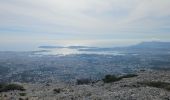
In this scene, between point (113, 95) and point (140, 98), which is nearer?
point (140, 98)

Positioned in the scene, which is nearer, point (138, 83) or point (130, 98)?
point (130, 98)

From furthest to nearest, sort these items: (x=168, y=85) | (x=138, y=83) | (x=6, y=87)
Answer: (x=6, y=87) < (x=138, y=83) < (x=168, y=85)

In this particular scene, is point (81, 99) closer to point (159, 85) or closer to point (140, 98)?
point (140, 98)

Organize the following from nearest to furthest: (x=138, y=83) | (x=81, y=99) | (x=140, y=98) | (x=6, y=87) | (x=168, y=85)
A: (x=140, y=98) → (x=81, y=99) → (x=168, y=85) → (x=138, y=83) → (x=6, y=87)

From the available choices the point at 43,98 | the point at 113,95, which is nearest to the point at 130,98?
the point at 113,95

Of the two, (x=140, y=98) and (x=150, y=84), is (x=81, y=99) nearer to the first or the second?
(x=140, y=98)

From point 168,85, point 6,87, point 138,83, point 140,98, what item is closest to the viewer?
point 140,98

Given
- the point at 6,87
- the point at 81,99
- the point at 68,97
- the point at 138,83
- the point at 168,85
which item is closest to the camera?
the point at 81,99

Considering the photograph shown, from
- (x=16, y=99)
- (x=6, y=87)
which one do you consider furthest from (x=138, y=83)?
(x=6, y=87)
